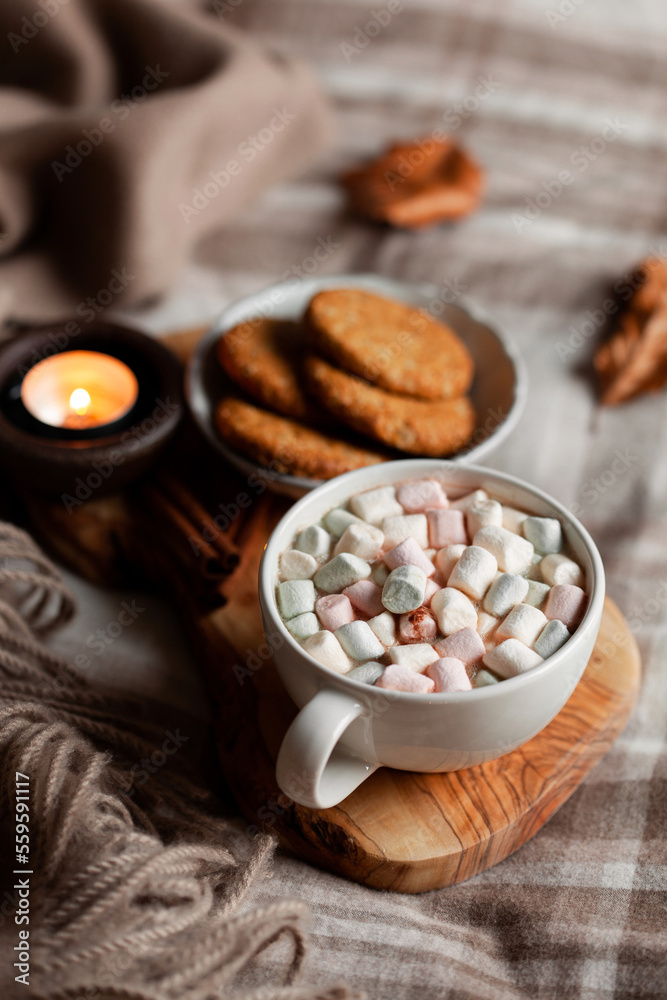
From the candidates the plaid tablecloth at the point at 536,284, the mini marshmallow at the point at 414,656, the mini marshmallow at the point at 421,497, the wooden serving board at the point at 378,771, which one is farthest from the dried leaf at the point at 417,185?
the mini marshmallow at the point at 414,656

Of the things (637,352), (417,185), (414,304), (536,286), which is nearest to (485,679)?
(414,304)

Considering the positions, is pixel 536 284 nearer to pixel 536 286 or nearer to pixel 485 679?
pixel 536 286

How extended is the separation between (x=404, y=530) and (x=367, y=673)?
7.0 inches

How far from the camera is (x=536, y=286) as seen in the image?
160cm

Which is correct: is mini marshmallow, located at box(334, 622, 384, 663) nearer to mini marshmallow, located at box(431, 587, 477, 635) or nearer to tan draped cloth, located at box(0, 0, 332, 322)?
mini marshmallow, located at box(431, 587, 477, 635)

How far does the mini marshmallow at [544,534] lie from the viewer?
87 cm

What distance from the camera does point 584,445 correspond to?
54.1 inches

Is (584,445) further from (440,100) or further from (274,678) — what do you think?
(440,100)

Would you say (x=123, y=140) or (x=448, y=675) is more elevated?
(x=123, y=140)

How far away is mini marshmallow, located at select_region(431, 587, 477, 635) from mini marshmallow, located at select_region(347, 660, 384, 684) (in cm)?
Result: 8

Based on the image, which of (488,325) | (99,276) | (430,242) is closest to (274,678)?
(488,325)

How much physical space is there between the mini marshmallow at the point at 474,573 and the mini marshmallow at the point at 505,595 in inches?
0.4

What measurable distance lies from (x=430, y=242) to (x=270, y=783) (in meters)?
1.16

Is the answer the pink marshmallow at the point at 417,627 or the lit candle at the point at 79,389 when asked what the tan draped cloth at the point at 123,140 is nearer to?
the lit candle at the point at 79,389
